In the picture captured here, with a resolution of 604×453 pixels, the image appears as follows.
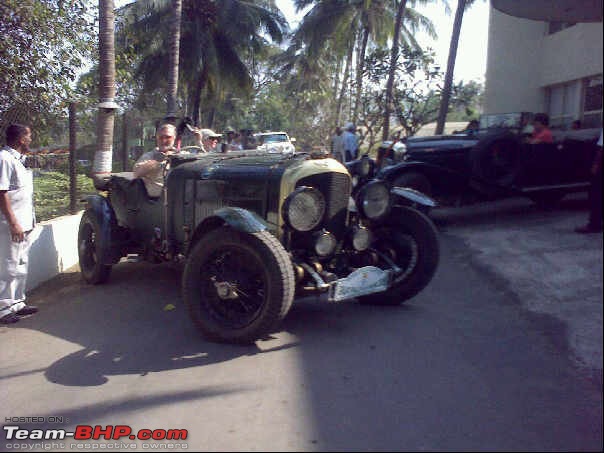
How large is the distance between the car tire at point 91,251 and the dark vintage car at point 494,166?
13.4 feet

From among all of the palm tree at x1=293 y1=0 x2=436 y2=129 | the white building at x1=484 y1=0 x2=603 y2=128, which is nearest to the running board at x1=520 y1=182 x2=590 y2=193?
the white building at x1=484 y1=0 x2=603 y2=128

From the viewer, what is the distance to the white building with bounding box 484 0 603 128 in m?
13.0

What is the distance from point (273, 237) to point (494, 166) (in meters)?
5.14

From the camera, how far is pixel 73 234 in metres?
7.52

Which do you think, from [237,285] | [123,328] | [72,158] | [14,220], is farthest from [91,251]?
[237,285]

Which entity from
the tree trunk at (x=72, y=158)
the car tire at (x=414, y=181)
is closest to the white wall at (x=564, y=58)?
the car tire at (x=414, y=181)

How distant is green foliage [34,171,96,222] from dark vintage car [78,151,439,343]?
2315mm

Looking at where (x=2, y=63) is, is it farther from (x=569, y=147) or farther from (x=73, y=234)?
(x=569, y=147)

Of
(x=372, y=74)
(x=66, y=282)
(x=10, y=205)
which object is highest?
(x=372, y=74)

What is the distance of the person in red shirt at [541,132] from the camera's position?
830 centimetres

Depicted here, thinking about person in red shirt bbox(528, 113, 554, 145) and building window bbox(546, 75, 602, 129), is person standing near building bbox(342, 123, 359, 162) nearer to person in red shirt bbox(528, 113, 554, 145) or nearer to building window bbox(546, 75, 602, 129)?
building window bbox(546, 75, 602, 129)

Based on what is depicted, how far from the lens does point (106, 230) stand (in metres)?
6.09

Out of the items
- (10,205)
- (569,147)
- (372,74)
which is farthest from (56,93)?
(372,74)

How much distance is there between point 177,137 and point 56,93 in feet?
10.5
